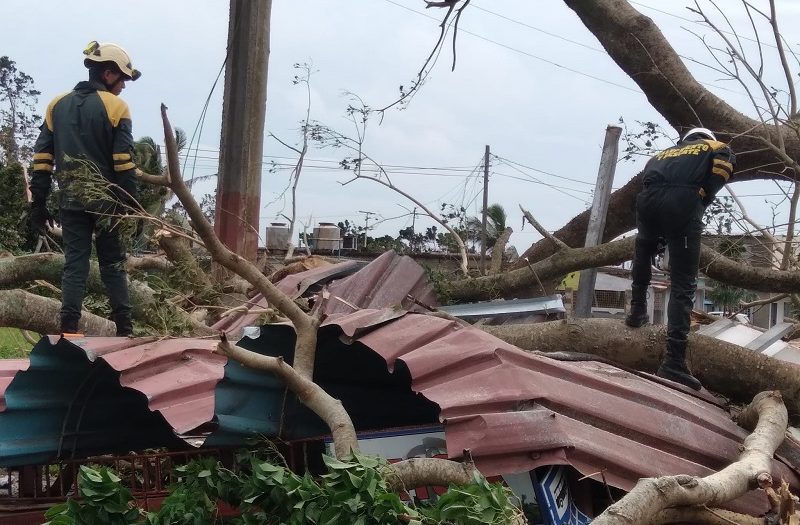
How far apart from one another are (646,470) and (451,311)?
3.45 meters

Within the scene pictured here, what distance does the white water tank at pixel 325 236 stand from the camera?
→ 1623 centimetres

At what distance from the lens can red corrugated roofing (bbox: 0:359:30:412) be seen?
4029 mm

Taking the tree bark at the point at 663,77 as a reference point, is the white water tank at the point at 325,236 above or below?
below

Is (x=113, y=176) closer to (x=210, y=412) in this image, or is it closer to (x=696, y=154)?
(x=210, y=412)

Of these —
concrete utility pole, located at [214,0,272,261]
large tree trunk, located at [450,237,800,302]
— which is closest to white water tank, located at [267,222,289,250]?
concrete utility pole, located at [214,0,272,261]

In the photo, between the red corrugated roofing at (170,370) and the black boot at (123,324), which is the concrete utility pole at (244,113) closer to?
the black boot at (123,324)

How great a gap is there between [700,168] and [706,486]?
2.55 m

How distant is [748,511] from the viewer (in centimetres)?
351

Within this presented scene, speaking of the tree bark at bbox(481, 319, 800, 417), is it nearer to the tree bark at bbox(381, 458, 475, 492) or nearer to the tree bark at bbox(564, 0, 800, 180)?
the tree bark at bbox(564, 0, 800, 180)

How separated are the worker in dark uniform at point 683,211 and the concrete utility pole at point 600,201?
5.91ft

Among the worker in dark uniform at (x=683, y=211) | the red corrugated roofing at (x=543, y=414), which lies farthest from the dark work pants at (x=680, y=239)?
the red corrugated roofing at (x=543, y=414)

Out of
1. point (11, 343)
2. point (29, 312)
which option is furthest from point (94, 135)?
point (11, 343)

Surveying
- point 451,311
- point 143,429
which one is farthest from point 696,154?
point 143,429

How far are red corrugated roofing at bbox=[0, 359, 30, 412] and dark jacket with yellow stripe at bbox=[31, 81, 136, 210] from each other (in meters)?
0.90
